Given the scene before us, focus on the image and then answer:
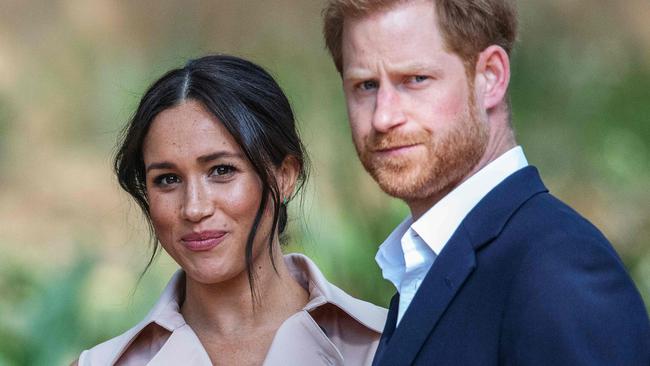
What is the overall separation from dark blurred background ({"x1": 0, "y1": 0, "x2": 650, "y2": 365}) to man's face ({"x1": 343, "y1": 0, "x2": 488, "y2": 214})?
91.7 inches

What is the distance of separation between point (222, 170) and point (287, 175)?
7.2 inches

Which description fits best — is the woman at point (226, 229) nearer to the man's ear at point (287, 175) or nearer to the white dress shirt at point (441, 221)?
the man's ear at point (287, 175)

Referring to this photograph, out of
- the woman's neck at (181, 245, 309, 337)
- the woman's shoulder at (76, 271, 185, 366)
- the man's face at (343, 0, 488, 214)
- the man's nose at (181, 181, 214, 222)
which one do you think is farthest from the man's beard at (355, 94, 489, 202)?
the woman's shoulder at (76, 271, 185, 366)

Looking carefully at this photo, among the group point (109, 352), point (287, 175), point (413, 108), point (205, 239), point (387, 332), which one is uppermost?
point (413, 108)

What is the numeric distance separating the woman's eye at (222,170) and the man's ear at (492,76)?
937mm

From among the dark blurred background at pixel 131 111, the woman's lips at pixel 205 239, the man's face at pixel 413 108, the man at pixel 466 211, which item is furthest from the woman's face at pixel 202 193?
the dark blurred background at pixel 131 111

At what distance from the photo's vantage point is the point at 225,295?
2.86 meters

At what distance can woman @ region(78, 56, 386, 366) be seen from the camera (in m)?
2.74

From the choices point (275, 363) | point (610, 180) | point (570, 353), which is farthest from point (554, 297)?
point (610, 180)

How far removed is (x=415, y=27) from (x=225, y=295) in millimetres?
1125

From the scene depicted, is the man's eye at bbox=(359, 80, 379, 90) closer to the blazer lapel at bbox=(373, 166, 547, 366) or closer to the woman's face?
the blazer lapel at bbox=(373, 166, 547, 366)

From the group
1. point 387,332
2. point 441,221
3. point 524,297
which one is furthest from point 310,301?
point 524,297

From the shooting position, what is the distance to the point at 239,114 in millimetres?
2775

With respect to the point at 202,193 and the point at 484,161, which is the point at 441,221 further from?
the point at 202,193
